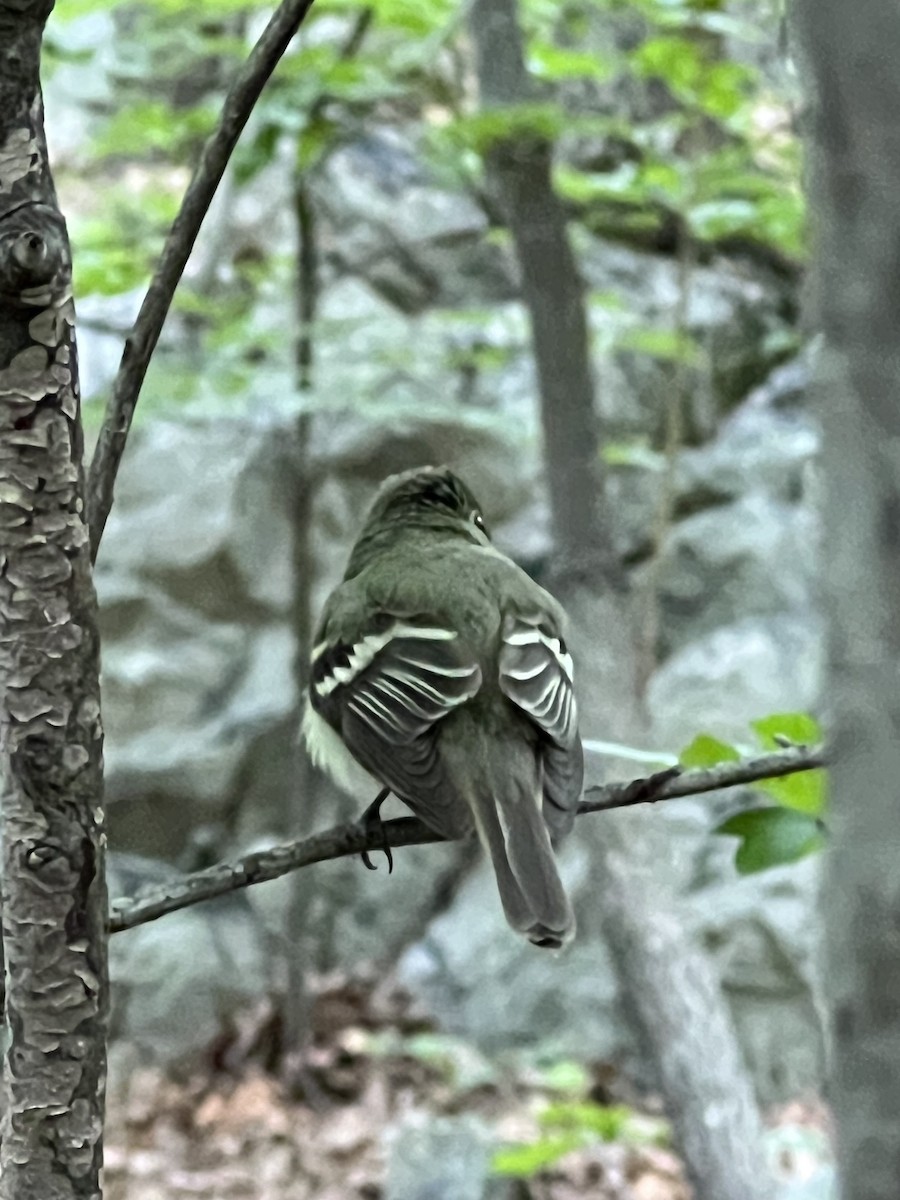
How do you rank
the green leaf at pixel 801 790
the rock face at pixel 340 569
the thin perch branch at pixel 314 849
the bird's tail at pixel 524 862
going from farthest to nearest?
the rock face at pixel 340 569 < the bird's tail at pixel 524 862 < the green leaf at pixel 801 790 < the thin perch branch at pixel 314 849

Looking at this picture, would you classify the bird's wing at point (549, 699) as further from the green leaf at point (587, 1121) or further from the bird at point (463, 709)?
the green leaf at point (587, 1121)

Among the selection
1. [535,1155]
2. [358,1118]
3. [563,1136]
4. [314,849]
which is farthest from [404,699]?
[358,1118]

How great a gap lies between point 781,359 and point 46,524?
247 inches

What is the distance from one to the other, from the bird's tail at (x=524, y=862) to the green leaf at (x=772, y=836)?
36 cm

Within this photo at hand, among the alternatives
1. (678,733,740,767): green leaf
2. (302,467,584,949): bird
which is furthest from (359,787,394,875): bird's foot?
(678,733,740,767): green leaf

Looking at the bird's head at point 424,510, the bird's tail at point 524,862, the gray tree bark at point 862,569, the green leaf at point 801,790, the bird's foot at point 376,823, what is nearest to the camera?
the gray tree bark at point 862,569

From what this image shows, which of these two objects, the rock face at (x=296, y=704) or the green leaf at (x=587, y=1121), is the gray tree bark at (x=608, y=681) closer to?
the green leaf at (x=587, y=1121)

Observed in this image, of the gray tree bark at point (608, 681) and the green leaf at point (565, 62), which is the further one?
the green leaf at point (565, 62)

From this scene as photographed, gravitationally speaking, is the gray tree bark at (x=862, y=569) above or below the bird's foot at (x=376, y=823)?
above

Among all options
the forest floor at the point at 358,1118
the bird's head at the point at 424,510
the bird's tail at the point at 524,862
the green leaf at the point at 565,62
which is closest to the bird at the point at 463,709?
the bird's tail at the point at 524,862

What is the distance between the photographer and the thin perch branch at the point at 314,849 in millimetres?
1280

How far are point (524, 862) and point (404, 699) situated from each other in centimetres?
33

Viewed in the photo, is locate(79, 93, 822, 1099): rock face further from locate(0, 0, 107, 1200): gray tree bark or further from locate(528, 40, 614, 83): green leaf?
locate(0, 0, 107, 1200): gray tree bark

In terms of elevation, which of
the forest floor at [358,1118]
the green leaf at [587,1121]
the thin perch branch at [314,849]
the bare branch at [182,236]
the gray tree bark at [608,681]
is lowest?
the forest floor at [358,1118]
